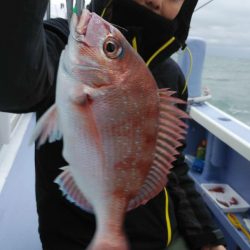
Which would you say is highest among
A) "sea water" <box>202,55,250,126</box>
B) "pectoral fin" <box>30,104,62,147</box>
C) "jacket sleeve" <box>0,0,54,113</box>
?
"jacket sleeve" <box>0,0,54,113</box>

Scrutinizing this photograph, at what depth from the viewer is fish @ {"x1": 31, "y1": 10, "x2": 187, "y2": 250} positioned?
61cm

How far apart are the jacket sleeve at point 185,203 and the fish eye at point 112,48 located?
2.33 ft

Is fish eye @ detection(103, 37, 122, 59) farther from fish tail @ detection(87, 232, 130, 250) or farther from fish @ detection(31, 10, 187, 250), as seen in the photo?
fish tail @ detection(87, 232, 130, 250)

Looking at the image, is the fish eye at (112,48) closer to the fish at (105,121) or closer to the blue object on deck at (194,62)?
the fish at (105,121)

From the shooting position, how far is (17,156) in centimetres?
223

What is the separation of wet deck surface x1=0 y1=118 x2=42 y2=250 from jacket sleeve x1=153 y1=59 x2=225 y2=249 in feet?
1.91

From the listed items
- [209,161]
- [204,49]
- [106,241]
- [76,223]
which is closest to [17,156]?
[76,223]

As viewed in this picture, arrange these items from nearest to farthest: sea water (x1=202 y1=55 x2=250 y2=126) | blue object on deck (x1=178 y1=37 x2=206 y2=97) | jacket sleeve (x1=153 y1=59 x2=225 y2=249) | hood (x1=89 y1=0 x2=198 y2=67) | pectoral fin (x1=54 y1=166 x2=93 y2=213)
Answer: pectoral fin (x1=54 y1=166 x2=93 y2=213), hood (x1=89 y1=0 x2=198 y2=67), jacket sleeve (x1=153 y1=59 x2=225 y2=249), blue object on deck (x1=178 y1=37 x2=206 y2=97), sea water (x1=202 y1=55 x2=250 y2=126)

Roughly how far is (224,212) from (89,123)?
6.08 ft

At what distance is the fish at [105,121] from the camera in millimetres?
610


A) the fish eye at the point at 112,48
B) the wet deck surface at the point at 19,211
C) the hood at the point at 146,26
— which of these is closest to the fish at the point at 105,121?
the fish eye at the point at 112,48

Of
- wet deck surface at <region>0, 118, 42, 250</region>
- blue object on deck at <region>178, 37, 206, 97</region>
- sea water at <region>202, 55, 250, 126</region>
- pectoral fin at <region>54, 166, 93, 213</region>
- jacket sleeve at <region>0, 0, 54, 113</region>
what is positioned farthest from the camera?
sea water at <region>202, 55, 250, 126</region>

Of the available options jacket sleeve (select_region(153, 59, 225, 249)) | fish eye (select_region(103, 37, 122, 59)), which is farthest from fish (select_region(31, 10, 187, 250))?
jacket sleeve (select_region(153, 59, 225, 249))

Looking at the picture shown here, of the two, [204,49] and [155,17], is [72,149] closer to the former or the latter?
[155,17]
